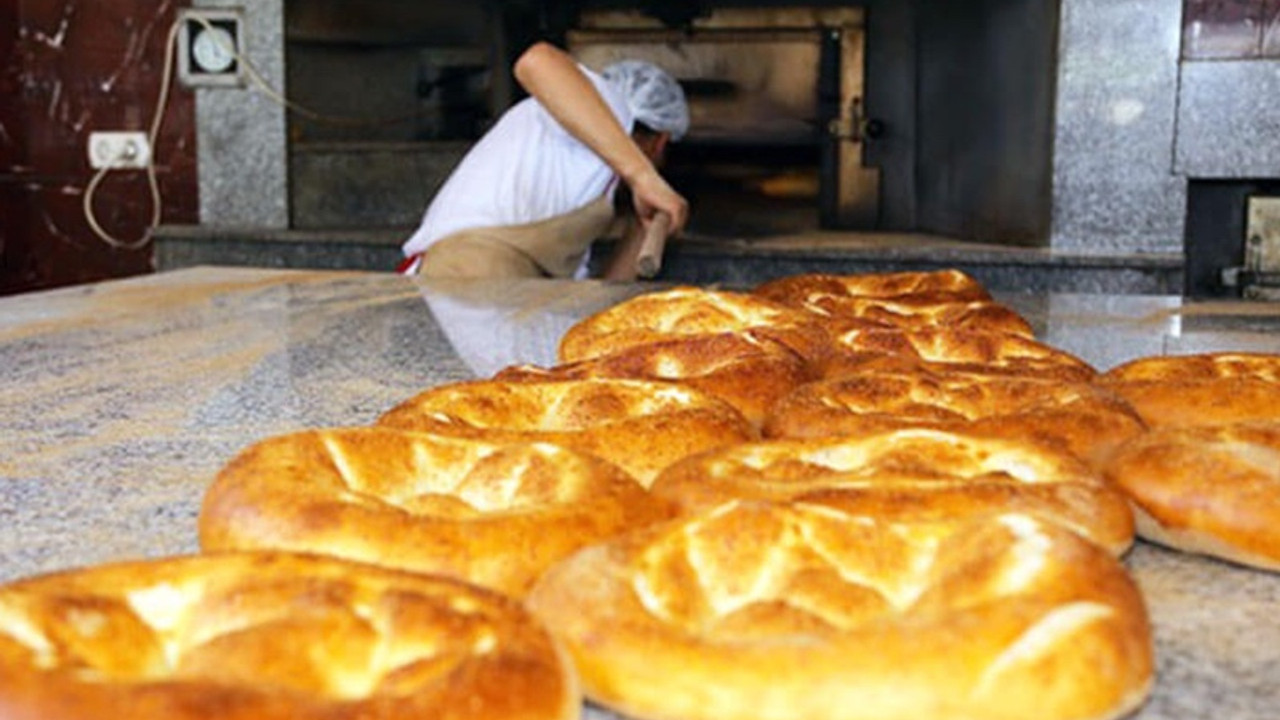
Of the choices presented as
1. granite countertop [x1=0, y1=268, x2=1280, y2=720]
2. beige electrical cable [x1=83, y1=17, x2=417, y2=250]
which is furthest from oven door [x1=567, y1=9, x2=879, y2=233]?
granite countertop [x1=0, y1=268, x2=1280, y2=720]

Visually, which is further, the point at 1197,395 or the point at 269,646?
the point at 1197,395

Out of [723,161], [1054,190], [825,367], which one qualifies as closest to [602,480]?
[825,367]

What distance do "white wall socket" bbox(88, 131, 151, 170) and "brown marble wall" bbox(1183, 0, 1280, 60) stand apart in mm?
3621

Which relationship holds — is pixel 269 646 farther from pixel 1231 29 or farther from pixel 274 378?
pixel 1231 29

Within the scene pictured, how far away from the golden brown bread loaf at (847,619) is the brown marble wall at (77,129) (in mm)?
4675

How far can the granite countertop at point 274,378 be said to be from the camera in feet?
3.01

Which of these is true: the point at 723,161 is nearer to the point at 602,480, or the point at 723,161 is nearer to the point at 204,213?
the point at 204,213

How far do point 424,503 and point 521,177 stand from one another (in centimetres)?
284

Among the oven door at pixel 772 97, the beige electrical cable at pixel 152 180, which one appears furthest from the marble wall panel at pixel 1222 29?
the beige electrical cable at pixel 152 180

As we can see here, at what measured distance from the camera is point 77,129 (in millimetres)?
5203

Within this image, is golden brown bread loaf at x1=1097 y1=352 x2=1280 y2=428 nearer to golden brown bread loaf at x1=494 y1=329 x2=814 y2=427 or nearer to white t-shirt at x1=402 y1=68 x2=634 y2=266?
golden brown bread loaf at x1=494 y1=329 x2=814 y2=427

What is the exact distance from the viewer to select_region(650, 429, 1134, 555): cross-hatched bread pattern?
3.07 ft

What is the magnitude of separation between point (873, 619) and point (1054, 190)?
375cm

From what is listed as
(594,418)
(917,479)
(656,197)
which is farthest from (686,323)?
(656,197)
